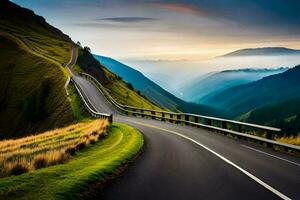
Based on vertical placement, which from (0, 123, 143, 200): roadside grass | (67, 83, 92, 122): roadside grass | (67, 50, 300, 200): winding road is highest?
(67, 83, 92, 122): roadside grass

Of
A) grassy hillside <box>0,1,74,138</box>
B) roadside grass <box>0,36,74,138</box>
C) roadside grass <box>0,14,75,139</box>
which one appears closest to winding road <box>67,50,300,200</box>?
roadside grass <box>0,14,75,139</box>

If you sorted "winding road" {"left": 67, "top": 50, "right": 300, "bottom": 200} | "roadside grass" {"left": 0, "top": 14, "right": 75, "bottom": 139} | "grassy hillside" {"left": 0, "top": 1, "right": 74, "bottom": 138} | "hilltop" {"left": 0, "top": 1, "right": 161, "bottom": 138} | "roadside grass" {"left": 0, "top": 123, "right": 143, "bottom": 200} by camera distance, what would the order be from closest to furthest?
1. "roadside grass" {"left": 0, "top": 123, "right": 143, "bottom": 200}
2. "winding road" {"left": 67, "top": 50, "right": 300, "bottom": 200}
3. "hilltop" {"left": 0, "top": 1, "right": 161, "bottom": 138}
4. "roadside grass" {"left": 0, "top": 14, "right": 75, "bottom": 139}
5. "grassy hillside" {"left": 0, "top": 1, "right": 74, "bottom": 138}

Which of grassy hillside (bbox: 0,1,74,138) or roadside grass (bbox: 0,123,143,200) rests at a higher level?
grassy hillside (bbox: 0,1,74,138)

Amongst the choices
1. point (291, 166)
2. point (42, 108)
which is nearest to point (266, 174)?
point (291, 166)

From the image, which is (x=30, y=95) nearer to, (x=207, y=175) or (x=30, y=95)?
(x=30, y=95)

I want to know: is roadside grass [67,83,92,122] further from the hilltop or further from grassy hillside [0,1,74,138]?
grassy hillside [0,1,74,138]

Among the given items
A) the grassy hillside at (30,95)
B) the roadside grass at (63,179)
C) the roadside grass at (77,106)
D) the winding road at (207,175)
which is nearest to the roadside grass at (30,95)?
the grassy hillside at (30,95)

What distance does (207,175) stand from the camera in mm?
12000

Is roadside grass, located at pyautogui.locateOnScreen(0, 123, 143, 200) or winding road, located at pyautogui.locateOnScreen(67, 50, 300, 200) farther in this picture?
A: winding road, located at pyautogui.locateOnScreen(67, 50, 300, 200)

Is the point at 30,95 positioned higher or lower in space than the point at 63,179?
higher

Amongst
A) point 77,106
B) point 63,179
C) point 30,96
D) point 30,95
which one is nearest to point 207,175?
point 63,179

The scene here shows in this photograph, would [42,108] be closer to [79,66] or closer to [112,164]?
[79,66]

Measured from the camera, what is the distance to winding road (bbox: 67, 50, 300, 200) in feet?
31.5

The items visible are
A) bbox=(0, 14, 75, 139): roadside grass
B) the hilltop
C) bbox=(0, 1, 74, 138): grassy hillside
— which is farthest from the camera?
bbox=(0, 1, 74, 138): grassy hillside
